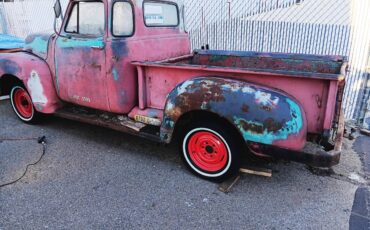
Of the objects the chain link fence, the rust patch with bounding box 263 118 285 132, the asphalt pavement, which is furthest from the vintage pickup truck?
the chain link fence

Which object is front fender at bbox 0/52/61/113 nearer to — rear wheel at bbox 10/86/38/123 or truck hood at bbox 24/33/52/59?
truck hood at bbox 24/33/52/59

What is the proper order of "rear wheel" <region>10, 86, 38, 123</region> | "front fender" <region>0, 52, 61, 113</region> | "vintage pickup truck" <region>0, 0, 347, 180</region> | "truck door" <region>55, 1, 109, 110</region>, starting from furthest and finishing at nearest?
"rear wheel" <region>10, 86, 38, 123</region> < "front fender" <region>0, 52, 61, 113</region> < "truck door" <region>55, 1, 109, 110</region> < "vintage pickup truck" <region>0, 0, 347, 180</region>

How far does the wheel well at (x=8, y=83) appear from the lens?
5012 millimetres

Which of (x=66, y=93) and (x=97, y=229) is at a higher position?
(x=66, y=93)

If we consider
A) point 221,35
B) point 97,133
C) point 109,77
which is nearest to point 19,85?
point 97,133

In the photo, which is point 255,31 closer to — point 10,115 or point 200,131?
point 200,131

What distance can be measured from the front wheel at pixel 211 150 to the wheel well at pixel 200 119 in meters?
0.03

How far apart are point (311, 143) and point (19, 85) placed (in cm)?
444

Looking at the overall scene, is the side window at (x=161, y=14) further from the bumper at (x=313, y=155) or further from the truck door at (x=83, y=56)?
the bumper at (x=313, y=155)

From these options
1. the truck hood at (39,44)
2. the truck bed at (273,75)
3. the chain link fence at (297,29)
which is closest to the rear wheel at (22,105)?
the truck hood at (39,44)

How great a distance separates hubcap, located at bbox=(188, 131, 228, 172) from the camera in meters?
3.42

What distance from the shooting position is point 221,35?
775cm

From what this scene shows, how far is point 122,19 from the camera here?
12.7ft

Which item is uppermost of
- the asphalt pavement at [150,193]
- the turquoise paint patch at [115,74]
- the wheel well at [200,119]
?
the turquoise paint patch at [115,74]
